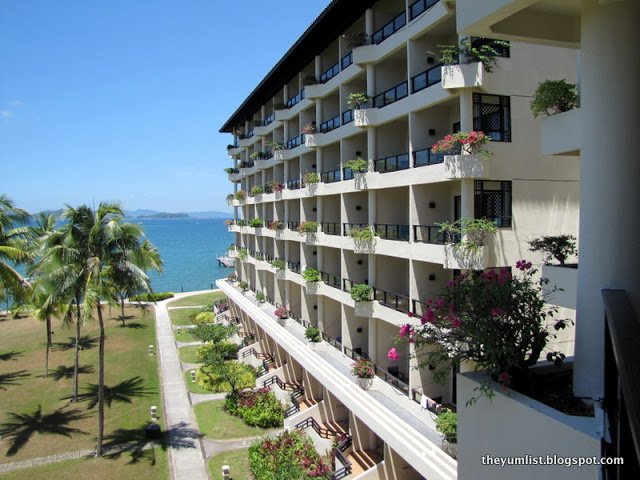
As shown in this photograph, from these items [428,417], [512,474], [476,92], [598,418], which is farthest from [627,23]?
[428,417]

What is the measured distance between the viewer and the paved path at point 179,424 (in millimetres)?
22609

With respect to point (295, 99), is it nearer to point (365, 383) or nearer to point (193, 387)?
point (365, 383)

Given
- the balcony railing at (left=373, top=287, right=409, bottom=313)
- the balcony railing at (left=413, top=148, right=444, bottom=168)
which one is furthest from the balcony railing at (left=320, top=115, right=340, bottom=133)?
the balcony railing at (left=373, top=287, right=409, bottom=313)

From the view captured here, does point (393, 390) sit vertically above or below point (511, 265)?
below

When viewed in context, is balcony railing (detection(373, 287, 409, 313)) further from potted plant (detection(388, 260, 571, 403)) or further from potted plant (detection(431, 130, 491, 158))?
potted plant (detection(388, 260, 571, 403))

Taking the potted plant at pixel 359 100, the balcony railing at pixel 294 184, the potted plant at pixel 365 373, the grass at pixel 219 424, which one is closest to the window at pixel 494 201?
the potted plant at pixel 359 100

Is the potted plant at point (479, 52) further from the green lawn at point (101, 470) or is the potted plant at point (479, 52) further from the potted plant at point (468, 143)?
the green lawn at point (101, 470)

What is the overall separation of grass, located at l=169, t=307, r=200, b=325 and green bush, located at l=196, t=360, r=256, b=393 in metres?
22.1

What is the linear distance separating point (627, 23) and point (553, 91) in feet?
11.2

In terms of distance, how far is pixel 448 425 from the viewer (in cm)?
1582

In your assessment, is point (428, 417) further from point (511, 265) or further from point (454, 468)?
point (511, 265)

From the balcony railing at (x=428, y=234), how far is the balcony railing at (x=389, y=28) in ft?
28.0

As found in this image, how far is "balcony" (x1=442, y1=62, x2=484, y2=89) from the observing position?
52.7ft

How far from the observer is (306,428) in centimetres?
2598
